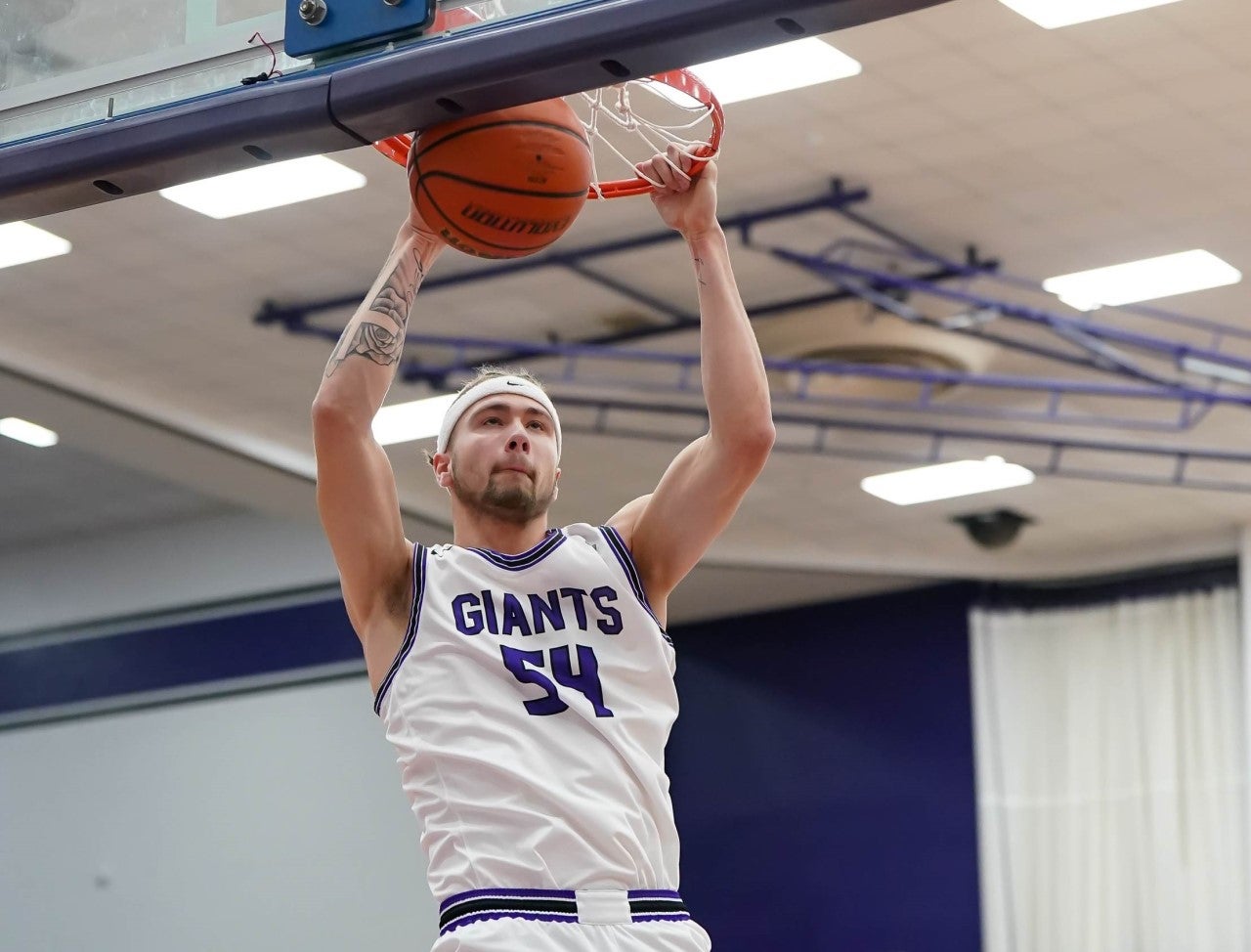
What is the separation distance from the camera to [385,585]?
3193mm

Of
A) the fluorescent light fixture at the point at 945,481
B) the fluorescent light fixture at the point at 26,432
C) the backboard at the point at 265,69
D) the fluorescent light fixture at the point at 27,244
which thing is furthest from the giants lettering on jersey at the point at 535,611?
the fluorescent light fixture at the point at 945,481

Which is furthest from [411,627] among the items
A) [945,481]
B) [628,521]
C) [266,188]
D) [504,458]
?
[945,481]

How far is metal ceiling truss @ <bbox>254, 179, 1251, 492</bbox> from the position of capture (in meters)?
9.02

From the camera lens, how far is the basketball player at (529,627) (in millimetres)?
2941

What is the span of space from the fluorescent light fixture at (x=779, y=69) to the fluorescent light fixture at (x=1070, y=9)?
702mm

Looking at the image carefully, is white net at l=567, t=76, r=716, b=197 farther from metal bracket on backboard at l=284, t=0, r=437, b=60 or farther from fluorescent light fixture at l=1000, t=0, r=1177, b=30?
fluorescent light fixture at l=1000, t=0, r=1177, b=30

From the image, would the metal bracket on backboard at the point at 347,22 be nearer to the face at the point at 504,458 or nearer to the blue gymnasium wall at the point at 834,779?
the face at the point at 504,458

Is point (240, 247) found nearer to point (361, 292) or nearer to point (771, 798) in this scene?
point (361, 292)

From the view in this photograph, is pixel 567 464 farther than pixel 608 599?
Yes

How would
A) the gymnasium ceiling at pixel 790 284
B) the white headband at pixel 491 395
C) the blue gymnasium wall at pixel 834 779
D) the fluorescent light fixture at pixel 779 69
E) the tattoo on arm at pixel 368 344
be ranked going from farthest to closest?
1. the blue gymnasium wall at pixel 834 779
2. the gymnasium ceiling at pixel 790 284
3. the fluorescent light fixture at pixel 779 69
4. the white headband at pixel 491 395
5. the tattoo on arm at pixel 368 344

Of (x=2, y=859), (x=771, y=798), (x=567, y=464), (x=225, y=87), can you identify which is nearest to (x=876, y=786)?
(x=771, y=798)

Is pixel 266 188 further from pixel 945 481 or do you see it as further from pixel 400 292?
pixel 400 292

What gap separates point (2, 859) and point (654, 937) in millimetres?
9760

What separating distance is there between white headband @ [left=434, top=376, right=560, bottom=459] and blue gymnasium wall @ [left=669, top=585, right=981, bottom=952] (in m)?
10.9
